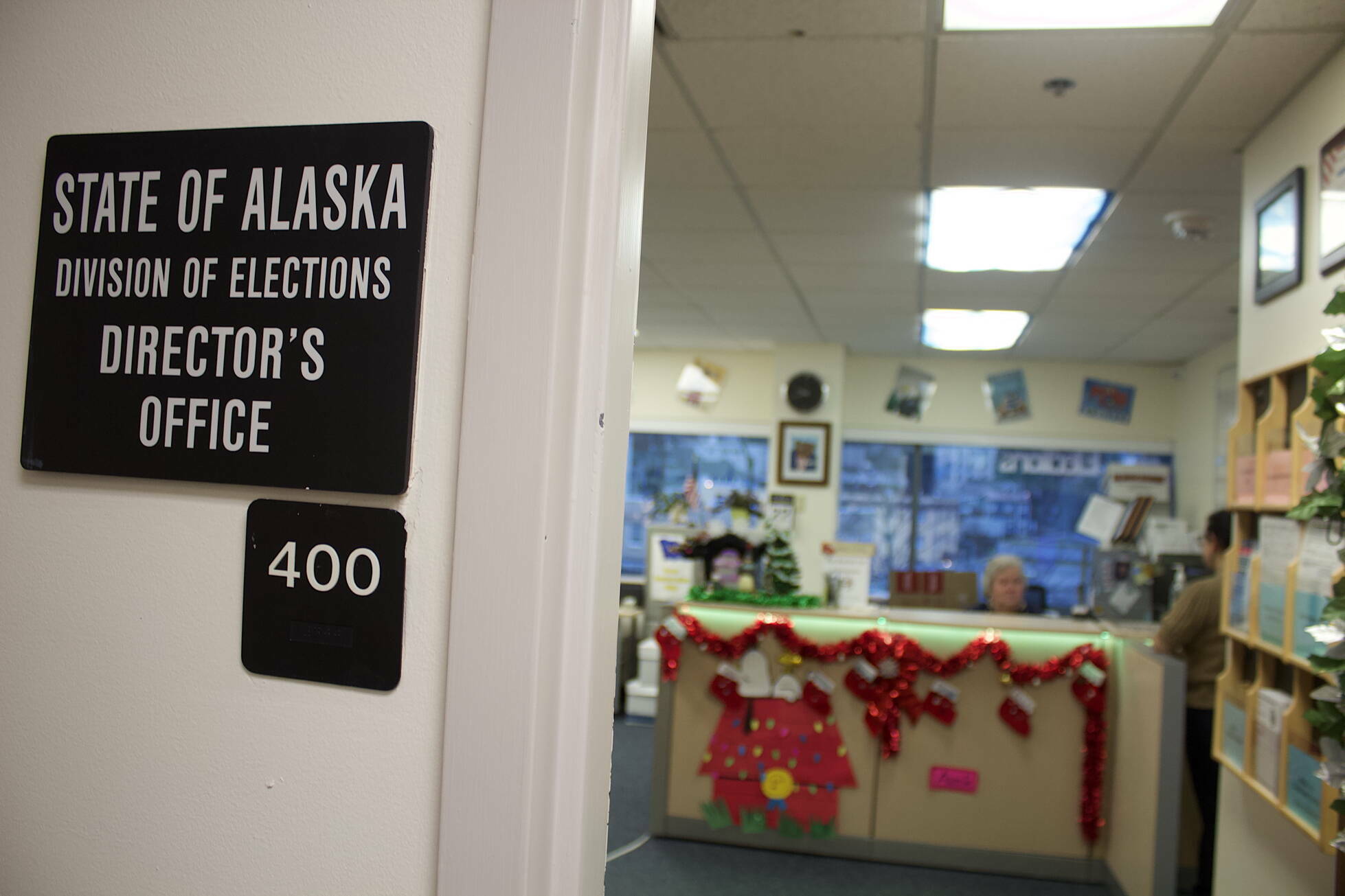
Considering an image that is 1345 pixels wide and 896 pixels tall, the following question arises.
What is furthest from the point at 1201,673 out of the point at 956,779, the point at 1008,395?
the point at 1008,395

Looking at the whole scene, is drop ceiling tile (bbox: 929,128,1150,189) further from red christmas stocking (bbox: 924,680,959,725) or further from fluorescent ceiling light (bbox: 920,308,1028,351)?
fluorescent ceiling light (bbox: 920,308,1028,351)

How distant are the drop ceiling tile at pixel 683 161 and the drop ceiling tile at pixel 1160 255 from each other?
175 centimetres

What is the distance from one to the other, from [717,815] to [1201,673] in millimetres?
2016

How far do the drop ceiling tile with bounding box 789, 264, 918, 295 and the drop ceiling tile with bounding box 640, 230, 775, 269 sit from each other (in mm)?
285

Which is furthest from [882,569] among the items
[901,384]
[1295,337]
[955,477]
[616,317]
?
[616,317]

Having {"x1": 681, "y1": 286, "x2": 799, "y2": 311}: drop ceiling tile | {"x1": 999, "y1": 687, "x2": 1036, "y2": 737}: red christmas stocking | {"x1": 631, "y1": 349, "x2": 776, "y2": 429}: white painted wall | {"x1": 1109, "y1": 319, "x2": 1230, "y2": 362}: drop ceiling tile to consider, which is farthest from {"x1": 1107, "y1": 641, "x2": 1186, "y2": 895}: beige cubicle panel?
{"x1": 631, "y1": 349, "x2": 776, "y2": 429}: white painted wall

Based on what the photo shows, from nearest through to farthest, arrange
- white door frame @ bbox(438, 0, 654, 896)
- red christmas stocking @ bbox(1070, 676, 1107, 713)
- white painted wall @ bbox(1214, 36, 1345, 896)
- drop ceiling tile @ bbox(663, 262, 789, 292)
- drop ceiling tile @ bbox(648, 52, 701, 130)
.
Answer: white door frame @ bbox(438, 0, 654, 896)
white painted wall @ bbox(1214, 36, 1345, 896)
drop ceiling tile @ bbox(648, 52, 701, 130)
red christmas stocking @ bbox(1070, 676, 1107, 713)
drop ceiling tile @ bbox(663, 262, 789, 292)

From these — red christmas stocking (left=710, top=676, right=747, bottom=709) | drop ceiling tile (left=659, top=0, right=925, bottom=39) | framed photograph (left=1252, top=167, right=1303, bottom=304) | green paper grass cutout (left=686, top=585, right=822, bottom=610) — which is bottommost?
red christmas stocking (left=710, top=676, right=747, bottom=709)

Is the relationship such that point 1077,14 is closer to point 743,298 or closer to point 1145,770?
point 1145,770

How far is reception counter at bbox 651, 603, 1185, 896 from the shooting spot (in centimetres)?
369

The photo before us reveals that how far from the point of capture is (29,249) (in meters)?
0.91

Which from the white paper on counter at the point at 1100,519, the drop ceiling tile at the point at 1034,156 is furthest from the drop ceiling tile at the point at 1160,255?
the white paper on counter at the point at 1100,519

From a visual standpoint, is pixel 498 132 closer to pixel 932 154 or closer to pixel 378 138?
pixel 378 138

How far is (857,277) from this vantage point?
16.1 ft
